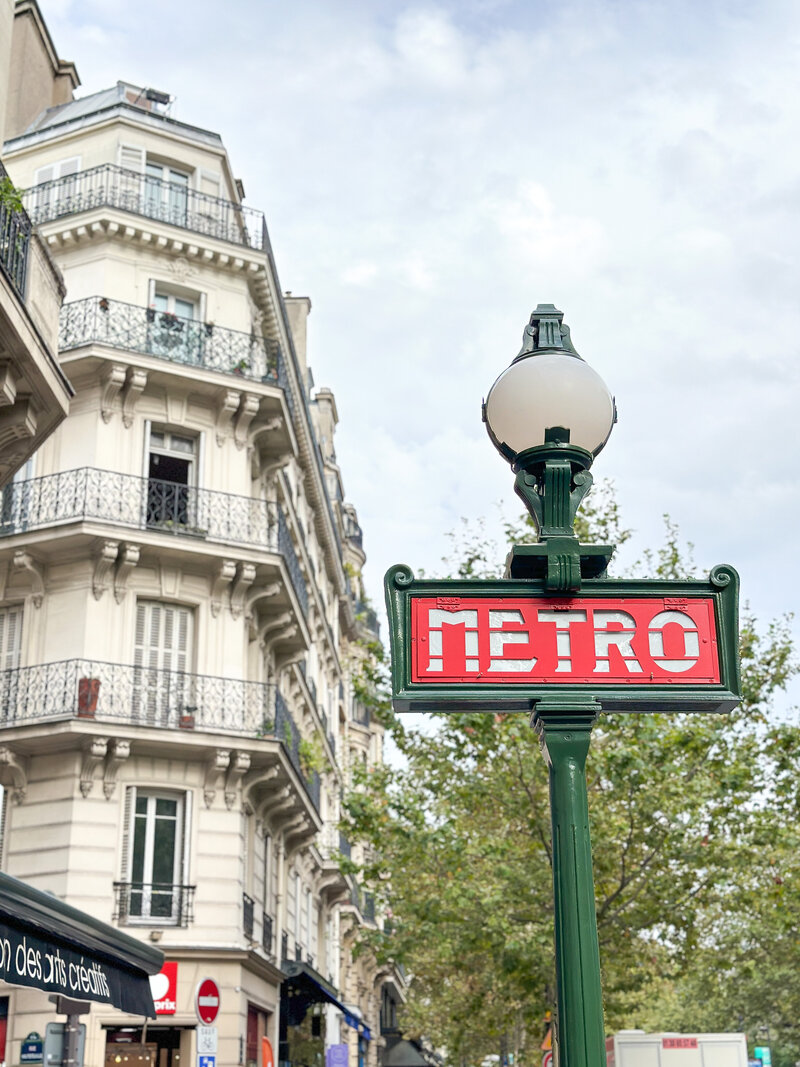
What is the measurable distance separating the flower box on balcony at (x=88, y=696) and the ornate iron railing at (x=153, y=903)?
2.83 m

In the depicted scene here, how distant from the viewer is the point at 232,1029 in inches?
848

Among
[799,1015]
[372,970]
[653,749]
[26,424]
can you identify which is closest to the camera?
[26,424]

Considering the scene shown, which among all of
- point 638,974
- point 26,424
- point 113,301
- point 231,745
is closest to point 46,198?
point 113,301

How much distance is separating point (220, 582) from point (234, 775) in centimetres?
356

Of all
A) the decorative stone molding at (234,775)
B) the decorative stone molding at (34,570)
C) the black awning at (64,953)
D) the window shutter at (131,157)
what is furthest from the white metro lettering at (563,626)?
the window shutter at (131,157)

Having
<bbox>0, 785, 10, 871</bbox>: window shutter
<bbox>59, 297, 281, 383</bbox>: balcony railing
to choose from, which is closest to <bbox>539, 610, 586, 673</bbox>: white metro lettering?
<bbox>0, 785, 10, 871</bbox>: window shutter

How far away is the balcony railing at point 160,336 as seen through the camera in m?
24.2

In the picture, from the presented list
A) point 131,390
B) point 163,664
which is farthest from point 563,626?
point 131,390

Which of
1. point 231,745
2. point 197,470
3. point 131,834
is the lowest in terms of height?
point 131,834

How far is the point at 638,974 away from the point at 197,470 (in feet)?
39.8

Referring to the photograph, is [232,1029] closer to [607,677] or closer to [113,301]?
[113,301]

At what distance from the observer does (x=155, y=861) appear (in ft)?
71.8

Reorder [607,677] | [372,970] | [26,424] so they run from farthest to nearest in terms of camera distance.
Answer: [372,970] < [26,424] < [607,677]

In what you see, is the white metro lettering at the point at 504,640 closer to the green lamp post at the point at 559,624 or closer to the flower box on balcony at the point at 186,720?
the green lamp post at the point at 559,624
